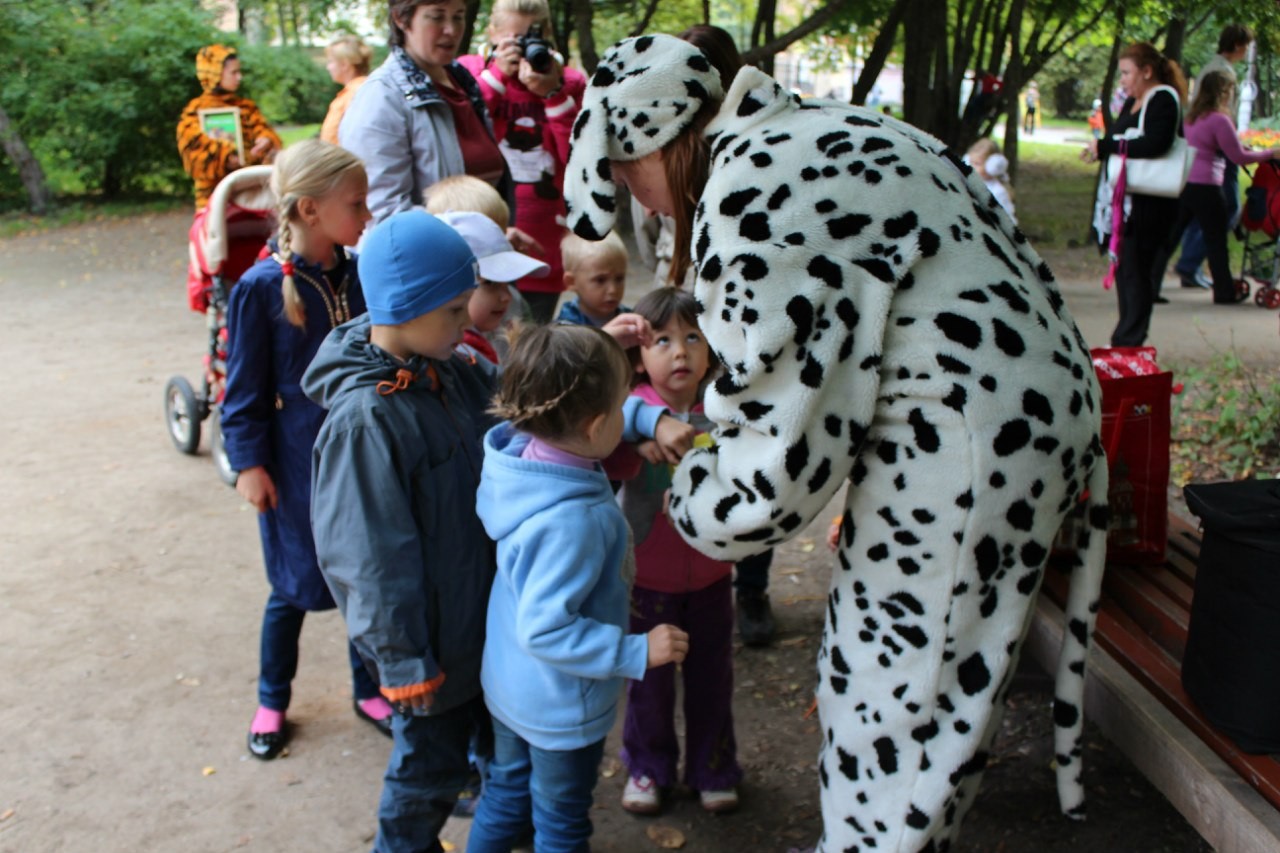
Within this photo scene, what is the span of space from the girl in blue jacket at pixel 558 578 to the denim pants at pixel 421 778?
19 centimetres

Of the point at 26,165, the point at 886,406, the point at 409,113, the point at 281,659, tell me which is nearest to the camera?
the point at 886,406

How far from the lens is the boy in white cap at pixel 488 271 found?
125 inches

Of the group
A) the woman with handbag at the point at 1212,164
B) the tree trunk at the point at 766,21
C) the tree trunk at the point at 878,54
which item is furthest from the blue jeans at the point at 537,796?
the tree trunk at the point at 766,21

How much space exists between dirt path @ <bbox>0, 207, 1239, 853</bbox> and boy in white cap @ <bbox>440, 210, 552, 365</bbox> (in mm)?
1303

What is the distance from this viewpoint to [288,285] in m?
3.15

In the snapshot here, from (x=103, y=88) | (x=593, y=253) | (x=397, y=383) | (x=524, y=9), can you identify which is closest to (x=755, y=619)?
(x=593, y=253)

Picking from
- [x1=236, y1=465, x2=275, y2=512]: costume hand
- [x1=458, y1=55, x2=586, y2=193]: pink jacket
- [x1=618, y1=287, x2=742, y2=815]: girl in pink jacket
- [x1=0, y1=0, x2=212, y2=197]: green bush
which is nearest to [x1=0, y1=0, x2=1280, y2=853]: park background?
[x1=618, y1=287, x2=742, y2=815]: girl in pink jacket

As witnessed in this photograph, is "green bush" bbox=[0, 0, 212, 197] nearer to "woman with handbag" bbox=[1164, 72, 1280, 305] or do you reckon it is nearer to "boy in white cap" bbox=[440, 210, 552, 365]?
"woman with handbag" bbox=[1164, 72, 1280, 305]

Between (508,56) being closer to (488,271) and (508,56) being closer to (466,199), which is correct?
(466,199)

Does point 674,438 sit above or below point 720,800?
above

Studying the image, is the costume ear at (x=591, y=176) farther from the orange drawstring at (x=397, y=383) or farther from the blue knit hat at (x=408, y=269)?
the orange drawstring at (x=397, y=383)

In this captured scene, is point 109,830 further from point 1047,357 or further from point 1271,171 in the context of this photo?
point 1271,171

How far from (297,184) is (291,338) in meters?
0.42

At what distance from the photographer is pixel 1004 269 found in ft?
6.24
